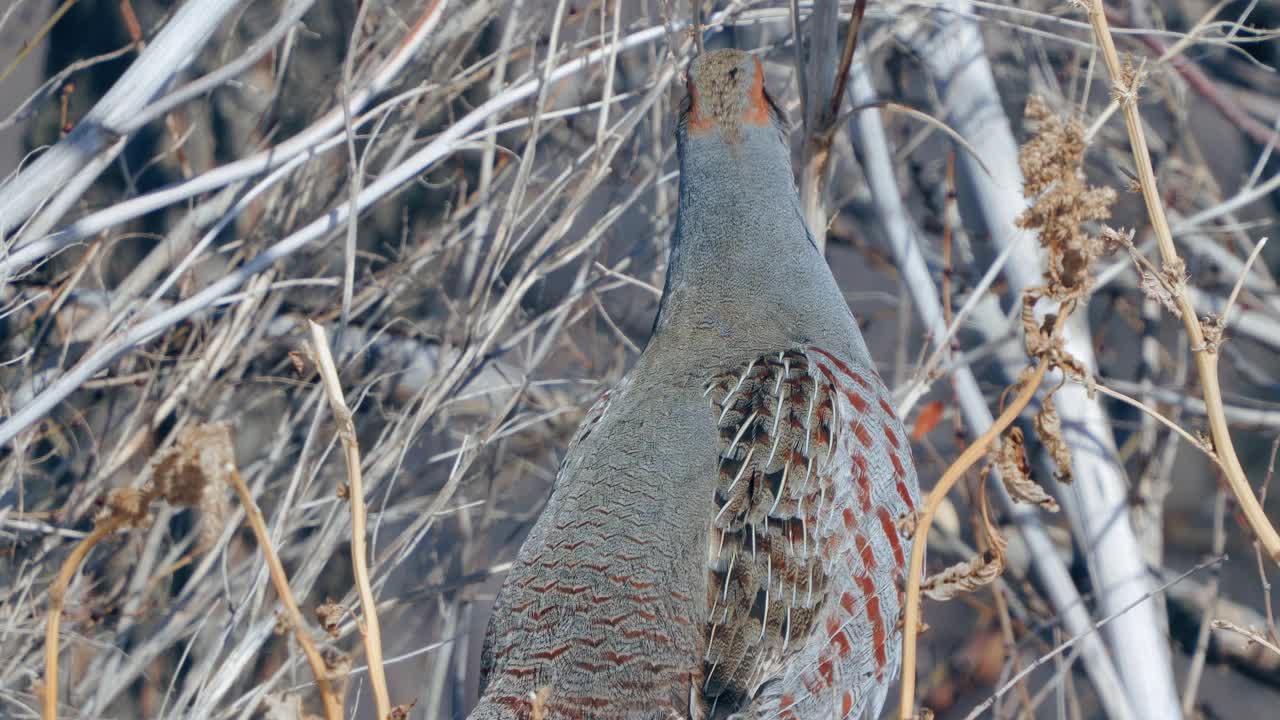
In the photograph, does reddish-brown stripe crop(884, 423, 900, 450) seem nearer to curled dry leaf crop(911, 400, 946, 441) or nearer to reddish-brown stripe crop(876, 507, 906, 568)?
reddish-brown stripe crop(876, 507, 906, 568)

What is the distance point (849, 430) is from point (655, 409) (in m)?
0.40

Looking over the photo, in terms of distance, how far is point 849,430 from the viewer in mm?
2201

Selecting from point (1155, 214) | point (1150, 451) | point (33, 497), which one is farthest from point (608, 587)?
point (1150, 451)

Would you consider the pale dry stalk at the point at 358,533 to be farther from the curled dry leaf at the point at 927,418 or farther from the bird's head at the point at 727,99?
the curled dry leaf at the point at 927,418

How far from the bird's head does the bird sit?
0.47m

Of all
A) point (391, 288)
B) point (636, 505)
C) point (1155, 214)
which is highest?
point (391, 288)

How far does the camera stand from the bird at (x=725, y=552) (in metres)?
2.00

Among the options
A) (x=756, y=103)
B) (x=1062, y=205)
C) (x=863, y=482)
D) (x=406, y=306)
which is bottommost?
(x=863, y=482)

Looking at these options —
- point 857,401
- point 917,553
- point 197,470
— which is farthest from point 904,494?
point 197,470

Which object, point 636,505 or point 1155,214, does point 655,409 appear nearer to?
point 636,505

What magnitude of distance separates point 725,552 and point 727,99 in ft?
3.41

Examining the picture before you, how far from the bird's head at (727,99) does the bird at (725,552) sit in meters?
0.47

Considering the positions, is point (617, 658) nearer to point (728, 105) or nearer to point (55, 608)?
point (55, 608)

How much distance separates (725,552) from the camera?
6.89 feet
